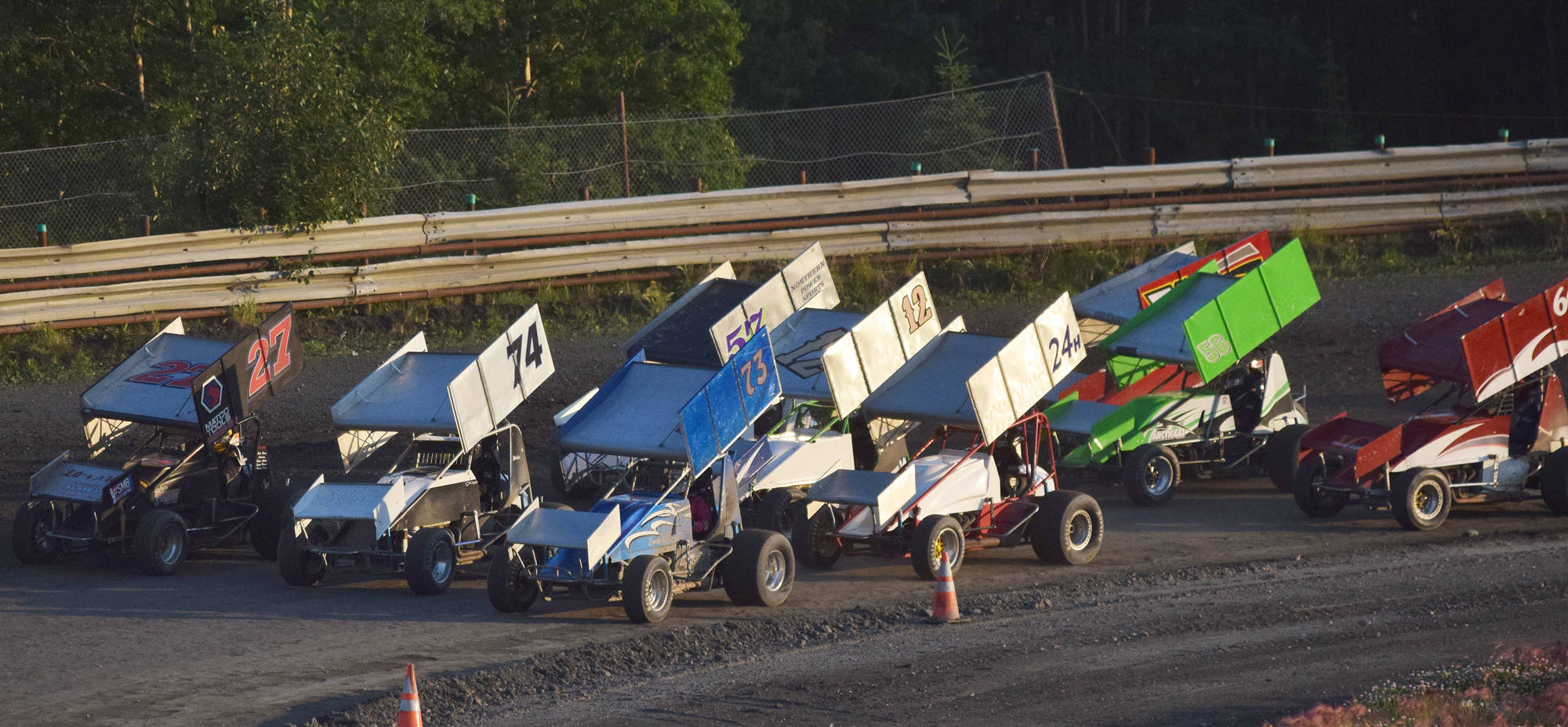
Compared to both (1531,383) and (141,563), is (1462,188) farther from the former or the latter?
(141,563)

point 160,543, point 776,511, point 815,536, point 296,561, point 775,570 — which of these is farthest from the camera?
point 776,511

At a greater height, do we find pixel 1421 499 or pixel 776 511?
pixel 776 511

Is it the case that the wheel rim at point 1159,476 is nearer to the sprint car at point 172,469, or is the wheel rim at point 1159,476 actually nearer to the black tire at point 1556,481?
the black tire at point 1556,481

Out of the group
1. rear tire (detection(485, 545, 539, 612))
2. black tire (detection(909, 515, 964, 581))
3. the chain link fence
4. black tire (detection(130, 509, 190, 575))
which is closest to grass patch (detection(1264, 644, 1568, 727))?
black tire (detection(909, 515, 964, 581))

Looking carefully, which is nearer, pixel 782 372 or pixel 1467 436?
pixel 1467 436

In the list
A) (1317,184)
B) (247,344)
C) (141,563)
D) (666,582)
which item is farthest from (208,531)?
(1317,184)

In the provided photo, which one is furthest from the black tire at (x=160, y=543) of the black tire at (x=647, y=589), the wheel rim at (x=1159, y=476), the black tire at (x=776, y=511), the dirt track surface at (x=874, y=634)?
the wheel rim at (x=1159, y=476)

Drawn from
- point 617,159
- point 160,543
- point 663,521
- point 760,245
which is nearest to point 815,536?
point 663,521

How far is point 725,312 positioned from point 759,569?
17.4 feet

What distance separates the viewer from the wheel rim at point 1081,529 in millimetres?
12859

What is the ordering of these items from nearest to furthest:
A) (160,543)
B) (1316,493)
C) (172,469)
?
(160,543)
(172,469)
(1316,493)

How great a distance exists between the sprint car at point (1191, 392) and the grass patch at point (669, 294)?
494cm

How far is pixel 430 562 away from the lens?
1208 centimetres

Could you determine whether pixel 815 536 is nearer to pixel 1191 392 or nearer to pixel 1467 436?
pixel 1191 392
